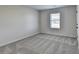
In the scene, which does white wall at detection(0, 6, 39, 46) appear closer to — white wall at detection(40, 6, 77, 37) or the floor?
the floor

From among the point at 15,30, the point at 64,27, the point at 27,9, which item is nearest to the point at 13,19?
the point at 15,30

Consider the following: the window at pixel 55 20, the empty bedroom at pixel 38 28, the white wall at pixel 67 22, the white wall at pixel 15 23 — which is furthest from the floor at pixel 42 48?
the window at pixel 55 20

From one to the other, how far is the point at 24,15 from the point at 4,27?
1.80m

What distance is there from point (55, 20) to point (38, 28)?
6.12ft

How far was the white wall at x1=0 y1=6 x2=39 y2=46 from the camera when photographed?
11.9 ft

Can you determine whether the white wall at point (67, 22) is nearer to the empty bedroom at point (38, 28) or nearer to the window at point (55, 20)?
the empty bedroom at point (38, 28)

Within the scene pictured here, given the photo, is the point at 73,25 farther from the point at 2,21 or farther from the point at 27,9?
the point at 2,21

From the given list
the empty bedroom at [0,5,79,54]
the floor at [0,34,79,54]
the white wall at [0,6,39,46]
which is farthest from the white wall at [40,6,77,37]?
the white wall at [0,6,39,46]

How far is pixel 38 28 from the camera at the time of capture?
6742mm

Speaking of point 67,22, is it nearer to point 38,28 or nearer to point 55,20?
point 55,20

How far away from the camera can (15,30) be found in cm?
430

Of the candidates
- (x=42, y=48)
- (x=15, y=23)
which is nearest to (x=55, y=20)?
(x=15, y=23)

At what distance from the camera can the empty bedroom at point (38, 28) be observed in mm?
3299

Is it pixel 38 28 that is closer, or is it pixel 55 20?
pixel 55 20
